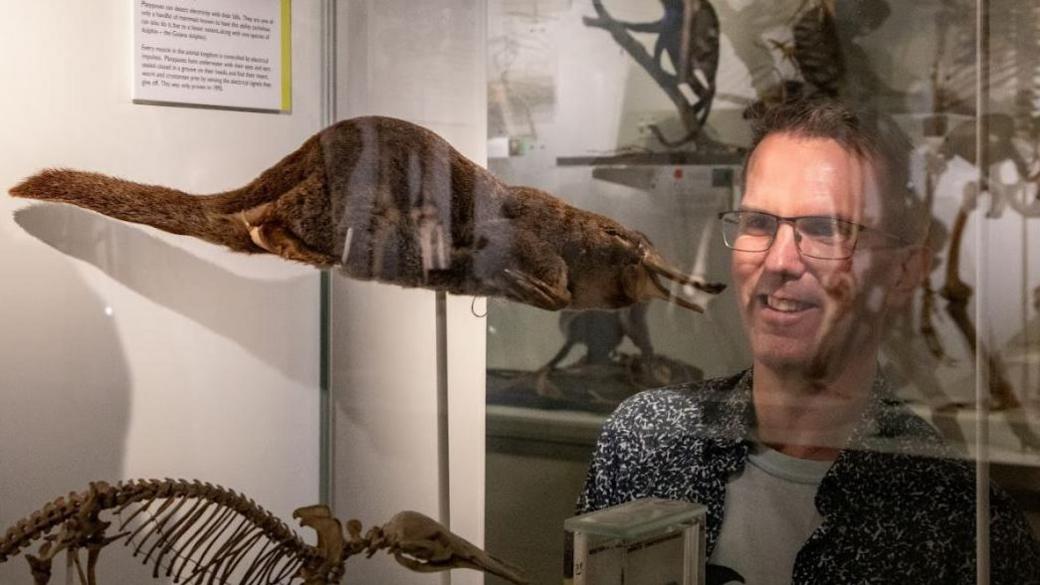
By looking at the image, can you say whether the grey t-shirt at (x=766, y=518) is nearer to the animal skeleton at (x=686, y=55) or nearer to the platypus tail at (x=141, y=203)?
the animal skeleton at (x=686, y=55)

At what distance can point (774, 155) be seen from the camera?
1.56 meters

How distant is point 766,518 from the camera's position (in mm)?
1607

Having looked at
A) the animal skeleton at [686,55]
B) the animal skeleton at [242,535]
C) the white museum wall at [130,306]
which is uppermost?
the animal skeleton at [686,55]

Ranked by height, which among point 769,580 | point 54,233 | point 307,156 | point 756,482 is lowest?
point 769,580

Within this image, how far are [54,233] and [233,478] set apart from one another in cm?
50

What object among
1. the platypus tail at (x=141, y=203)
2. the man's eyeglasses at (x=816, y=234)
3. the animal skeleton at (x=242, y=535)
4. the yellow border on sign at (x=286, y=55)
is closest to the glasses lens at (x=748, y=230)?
the man's eyeglasses at (x=816, y=234)

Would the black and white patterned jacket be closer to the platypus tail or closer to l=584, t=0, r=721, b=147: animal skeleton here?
l=584, t=0, r=721, b=147: animal skeleton

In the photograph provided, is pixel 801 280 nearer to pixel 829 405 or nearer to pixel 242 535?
pixel 829 405

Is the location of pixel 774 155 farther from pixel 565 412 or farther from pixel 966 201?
pixel 565 412

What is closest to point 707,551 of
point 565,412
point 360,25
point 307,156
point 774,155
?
point 565,412

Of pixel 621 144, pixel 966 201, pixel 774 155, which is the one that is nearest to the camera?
pixel 966 201

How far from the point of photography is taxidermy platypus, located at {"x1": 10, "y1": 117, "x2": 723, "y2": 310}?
5.57 ft

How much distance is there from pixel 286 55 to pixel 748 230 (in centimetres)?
85

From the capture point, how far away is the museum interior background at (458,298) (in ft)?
4.79
